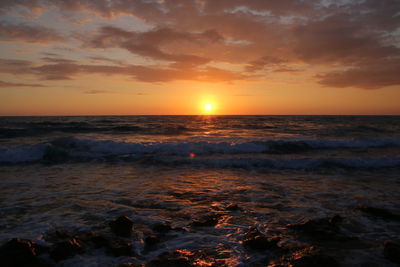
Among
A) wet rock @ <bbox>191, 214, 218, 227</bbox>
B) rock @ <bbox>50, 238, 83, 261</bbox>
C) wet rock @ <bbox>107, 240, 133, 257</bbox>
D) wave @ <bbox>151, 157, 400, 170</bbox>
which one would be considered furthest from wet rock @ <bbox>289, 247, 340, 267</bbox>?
wave @ <bbox>151, 157, 400, 170</bbox>

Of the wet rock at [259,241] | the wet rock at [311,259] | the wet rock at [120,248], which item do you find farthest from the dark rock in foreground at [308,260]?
the wet rock at [120,248]

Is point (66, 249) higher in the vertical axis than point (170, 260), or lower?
higher

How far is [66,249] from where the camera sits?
149 inches

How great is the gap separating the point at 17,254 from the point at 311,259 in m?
4.02

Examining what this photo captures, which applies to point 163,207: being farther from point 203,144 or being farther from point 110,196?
point 203,144

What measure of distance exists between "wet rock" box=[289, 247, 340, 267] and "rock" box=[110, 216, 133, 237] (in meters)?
2.71

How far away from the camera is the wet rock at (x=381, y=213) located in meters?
5.30

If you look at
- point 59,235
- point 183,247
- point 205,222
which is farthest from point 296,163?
point 59,235

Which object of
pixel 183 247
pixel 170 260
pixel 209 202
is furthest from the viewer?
pixel 209 202

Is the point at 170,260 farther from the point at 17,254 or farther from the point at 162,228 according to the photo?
the point at 17,254

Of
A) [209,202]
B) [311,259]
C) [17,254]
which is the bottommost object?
[209,202]

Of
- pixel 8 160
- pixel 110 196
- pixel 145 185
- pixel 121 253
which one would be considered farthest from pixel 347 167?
pixel 8 160

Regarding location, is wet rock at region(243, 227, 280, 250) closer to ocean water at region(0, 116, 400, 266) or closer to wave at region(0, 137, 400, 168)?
ocean water at region(0, 116, 400, 266)

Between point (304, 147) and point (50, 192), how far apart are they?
15338 mm
